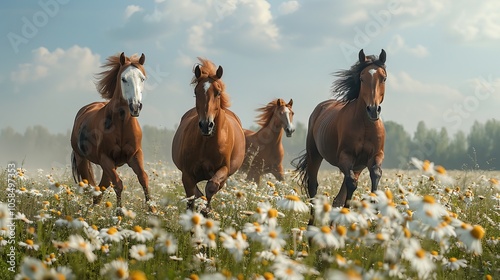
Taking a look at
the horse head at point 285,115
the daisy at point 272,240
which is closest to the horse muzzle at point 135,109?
the daisy at point 272,240

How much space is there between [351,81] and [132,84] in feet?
12.1

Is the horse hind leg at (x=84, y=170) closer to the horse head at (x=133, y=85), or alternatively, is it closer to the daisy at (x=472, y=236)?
the horse head at (x=133, y=85)

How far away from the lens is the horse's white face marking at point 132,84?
8250 millimetres

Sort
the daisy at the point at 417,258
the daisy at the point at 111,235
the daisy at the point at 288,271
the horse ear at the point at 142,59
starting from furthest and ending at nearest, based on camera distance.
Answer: the horse ear at the point at 142,59, the daisy at the point at 111,235, the daisy at the point at 417,258, the daisy at the point at 288,271

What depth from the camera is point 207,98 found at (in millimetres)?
7078

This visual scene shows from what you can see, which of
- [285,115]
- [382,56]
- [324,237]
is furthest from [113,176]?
[285,115]

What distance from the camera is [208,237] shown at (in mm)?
3498

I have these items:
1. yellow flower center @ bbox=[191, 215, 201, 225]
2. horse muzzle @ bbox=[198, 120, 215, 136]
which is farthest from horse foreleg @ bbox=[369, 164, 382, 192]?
yellow flower center @ bbox=[191, 215, 201, 225]

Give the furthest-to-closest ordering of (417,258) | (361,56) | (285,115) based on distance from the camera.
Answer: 1. (285,115)
2. (361,56)
3. (417,258)

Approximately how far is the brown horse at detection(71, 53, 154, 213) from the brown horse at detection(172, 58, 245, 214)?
3.23 feet

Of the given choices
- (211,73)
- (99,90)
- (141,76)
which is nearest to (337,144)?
(211,73)

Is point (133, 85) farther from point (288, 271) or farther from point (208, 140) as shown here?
point (288, 271)

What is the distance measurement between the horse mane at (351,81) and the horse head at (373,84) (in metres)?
0.02

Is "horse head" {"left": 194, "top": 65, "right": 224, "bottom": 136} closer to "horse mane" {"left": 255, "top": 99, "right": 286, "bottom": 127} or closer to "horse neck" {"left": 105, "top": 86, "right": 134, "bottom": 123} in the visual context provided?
"horse neck" {"left": 105, "top": 86, "right": 134, "bottom": 123}
